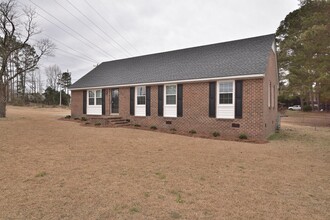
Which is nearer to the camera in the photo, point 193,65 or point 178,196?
A: point 178,196

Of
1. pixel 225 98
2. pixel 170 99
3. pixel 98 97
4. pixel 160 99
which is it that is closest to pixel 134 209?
pixel 225 98

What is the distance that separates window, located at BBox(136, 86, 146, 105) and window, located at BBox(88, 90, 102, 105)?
13.1 ft

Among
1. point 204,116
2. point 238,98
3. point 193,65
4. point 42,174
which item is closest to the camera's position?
point 42,174

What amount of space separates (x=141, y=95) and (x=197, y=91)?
4372 millimetres

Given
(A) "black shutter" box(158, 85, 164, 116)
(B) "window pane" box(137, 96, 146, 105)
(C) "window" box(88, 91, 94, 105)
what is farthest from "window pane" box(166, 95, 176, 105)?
(C) "window" box(88, 91, 94, 105)

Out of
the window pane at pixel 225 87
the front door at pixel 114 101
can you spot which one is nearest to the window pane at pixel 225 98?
the window pane at pixel 225 87

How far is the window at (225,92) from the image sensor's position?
1123 centimetres

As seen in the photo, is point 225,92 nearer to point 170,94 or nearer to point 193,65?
Answer: point 193,65

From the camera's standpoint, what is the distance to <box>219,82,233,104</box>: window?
11234mm

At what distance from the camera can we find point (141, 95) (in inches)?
578

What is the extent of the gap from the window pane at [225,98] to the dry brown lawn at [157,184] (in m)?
4.36

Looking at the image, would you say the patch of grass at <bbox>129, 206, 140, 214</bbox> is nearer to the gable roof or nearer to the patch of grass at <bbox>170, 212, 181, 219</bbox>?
the patch of grass at <bbox>170, 212, 181, 219</bbox>

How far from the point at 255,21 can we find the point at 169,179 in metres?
17.7

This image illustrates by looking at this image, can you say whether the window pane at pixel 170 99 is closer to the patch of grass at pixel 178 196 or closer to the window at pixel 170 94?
the window at pixel 170 94
